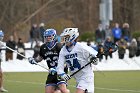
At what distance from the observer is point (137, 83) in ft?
75.6

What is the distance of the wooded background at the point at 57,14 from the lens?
52.2m

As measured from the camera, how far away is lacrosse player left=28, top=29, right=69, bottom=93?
47.8 ft

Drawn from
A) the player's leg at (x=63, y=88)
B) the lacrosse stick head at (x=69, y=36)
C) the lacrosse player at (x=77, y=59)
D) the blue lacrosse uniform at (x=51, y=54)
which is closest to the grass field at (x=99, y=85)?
the blue lacrosse uniform at (x=51, y=54)

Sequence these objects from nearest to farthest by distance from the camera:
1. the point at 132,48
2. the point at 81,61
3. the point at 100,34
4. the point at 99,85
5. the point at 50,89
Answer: the point at 81,61, the point at 50,89, the point at 99,85, the point at 132,48, the point at 100,34

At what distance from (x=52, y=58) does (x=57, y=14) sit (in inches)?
1945

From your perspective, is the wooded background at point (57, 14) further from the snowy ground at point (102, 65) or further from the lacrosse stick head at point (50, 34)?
the lacrosse stick head at point (50, 34)

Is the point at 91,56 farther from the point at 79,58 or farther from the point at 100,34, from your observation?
the point at 100,34

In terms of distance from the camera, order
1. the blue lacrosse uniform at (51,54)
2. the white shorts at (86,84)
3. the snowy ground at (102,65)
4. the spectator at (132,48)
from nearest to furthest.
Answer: the white shorts at (86,84) < the blue lacrosse uniform at (51,54) < the snowy ground at (102,65) < the spectator at (132,48)

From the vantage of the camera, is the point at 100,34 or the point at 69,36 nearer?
the point at 69,36

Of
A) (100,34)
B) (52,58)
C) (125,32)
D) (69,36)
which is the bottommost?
(52,58)

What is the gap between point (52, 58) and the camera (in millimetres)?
14977

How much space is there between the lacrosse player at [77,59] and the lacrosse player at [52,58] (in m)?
1.28

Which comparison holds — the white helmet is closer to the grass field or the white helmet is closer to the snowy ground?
the grass field

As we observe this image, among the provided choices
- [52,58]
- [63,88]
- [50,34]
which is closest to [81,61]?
[63,88]
